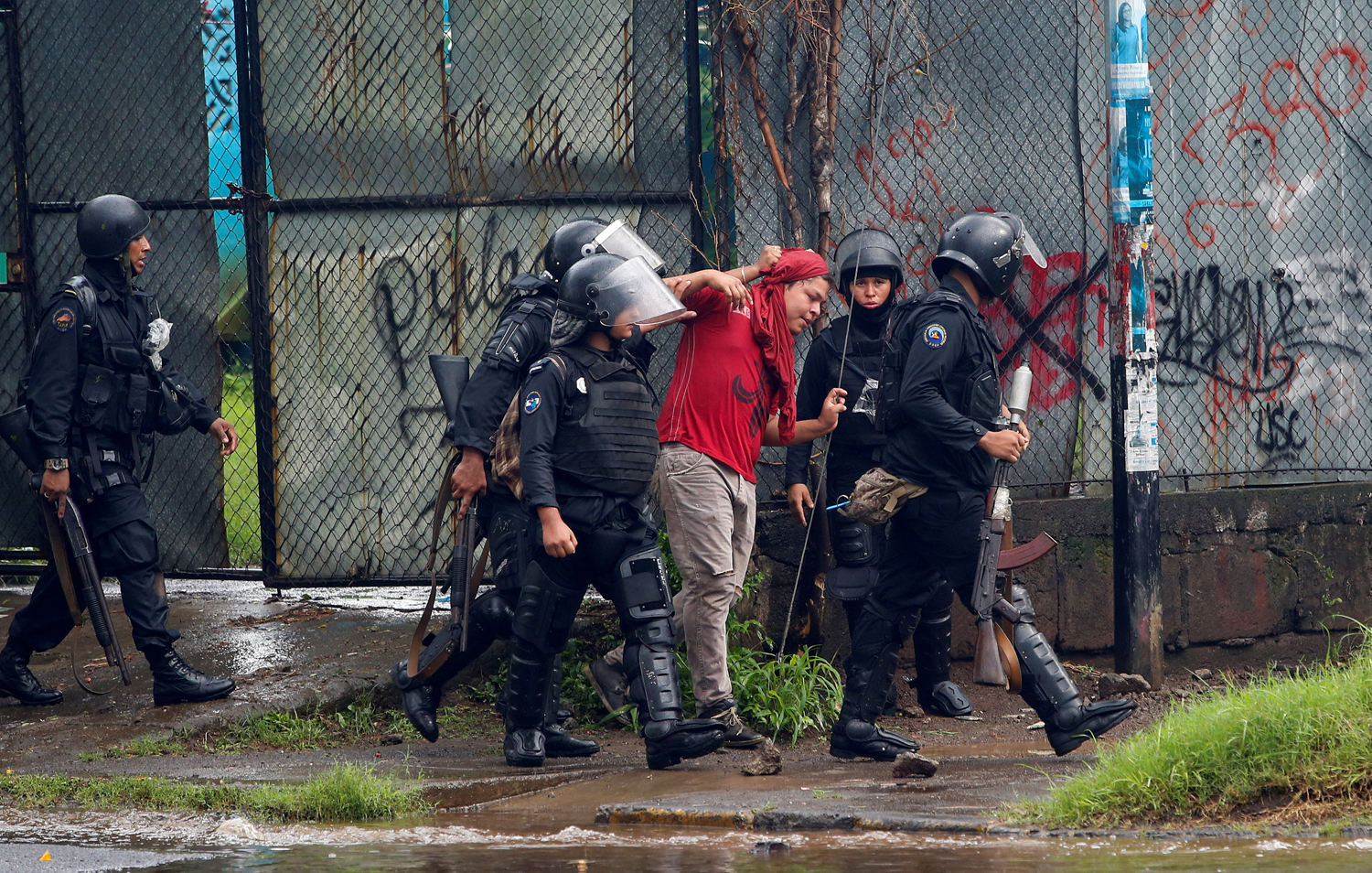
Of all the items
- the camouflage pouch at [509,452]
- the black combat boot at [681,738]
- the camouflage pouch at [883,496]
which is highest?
the camouflage pouch at [509,452]

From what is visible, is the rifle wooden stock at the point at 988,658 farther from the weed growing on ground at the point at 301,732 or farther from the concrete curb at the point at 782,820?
the weed growing on ground at the point at 301,732

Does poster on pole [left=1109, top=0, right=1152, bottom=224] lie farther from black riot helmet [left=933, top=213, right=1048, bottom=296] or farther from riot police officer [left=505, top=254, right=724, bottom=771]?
riot police officer [left=505, top=254, right=724, bottom=771]

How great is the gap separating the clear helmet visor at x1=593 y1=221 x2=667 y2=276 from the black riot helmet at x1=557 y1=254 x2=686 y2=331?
232mm

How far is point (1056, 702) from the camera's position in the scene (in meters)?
4.69

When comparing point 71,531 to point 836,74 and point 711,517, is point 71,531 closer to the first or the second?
point 711,517

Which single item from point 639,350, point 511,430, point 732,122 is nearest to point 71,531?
point 511,430

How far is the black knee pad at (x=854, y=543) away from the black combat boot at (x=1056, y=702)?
1022mm

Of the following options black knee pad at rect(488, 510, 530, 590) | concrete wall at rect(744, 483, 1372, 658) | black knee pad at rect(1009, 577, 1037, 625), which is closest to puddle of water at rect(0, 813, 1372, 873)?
black knee pad at rect(488, 510, 530, 590)

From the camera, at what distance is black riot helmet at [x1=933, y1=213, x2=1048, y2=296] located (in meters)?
5.06

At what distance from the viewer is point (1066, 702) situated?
4.67m

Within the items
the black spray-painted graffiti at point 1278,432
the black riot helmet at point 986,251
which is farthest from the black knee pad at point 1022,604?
the black spray-painted graffiti at point 1278,432

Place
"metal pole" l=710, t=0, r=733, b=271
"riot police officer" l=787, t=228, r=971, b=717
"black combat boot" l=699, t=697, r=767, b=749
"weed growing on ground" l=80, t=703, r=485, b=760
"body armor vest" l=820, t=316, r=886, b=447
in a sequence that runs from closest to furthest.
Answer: "black combat boot" l=699, t=697, r=767, b=749 → "weed growing on ground" l=80, t=703, r=485, b=760 → "riot police officer" l=787, t=228, r=971, b=717 → "body armor vest" l=820, t=316, r=886, b=447 → "metal pole" l=710, t=0, r=733, b=271

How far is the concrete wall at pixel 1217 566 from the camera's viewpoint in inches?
262

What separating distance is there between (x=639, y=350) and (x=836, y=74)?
2159 millimetres
